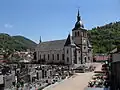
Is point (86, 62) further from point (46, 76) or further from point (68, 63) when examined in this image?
point (46, 76)

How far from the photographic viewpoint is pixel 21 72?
39.9 metres

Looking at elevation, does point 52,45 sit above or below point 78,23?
below

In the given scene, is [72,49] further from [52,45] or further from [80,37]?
[52,45]

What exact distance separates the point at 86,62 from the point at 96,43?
153ft

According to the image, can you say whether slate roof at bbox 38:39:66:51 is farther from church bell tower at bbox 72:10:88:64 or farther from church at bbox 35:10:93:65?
church bell tower at bbox 72:10:88:64

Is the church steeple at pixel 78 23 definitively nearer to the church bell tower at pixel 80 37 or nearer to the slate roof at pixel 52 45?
the church bell tower at pixel 80 37

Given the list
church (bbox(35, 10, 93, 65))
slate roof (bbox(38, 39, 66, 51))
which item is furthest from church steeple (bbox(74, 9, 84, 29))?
slate roof (bbox(38, 39, 66, 51))

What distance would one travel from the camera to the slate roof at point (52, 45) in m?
71.9

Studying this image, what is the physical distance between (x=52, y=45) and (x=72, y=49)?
11.1m

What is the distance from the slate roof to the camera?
236ft

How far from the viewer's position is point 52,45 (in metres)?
75.6

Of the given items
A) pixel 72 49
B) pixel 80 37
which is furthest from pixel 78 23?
pixel 72 49

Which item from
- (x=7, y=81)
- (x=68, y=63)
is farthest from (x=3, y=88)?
(x=68, y=63)

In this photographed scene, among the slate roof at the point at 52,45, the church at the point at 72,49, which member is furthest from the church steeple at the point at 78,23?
the slate roof at the point at 52,45
